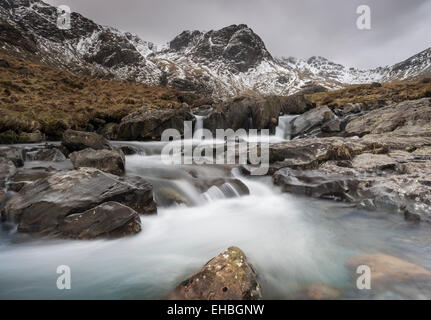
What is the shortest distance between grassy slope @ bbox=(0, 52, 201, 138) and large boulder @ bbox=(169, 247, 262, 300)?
1813cm

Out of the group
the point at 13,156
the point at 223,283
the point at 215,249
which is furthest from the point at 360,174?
the point at 13,156

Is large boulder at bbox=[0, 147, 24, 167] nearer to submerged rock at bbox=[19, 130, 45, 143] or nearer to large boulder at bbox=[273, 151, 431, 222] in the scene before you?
submerged rock at bbox=[19, 130, 45, 143]

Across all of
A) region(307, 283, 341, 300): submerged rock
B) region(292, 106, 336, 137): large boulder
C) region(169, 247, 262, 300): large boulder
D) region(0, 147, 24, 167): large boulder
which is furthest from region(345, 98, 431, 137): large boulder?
region(0, 147, 24, 167): large boulder

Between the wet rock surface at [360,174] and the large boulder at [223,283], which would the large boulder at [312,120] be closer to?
the wet rock surface at [360,174]

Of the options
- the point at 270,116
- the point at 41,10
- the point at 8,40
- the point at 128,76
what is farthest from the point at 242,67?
the point at 270,116

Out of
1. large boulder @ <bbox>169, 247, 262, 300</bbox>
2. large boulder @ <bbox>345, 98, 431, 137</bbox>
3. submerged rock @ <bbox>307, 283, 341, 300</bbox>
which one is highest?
large boulder @ <bbox>345, 98, 431, 137</bbox>

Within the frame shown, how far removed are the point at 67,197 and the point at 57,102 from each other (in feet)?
76.1

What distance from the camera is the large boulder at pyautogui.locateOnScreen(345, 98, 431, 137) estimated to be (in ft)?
45.6

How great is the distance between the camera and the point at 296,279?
13.7ft

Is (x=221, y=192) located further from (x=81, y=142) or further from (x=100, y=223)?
(x=81, y=142)

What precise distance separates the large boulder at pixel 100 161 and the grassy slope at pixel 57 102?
10.2 meters

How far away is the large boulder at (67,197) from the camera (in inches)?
207

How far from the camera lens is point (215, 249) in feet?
17.1

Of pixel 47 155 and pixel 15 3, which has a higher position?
pixel 15 3
